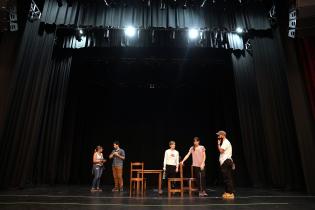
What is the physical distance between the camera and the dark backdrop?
10.2 m

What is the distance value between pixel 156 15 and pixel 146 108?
15.8 ft

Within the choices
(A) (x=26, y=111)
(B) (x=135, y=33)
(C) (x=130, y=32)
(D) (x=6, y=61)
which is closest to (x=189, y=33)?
(B) (x=135, y=33)

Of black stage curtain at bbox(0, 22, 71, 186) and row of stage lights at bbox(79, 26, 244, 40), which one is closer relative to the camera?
black stage curtain at bbox(0, 22, 71, 186)

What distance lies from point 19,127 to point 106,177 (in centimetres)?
470

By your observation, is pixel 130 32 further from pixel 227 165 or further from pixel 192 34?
→ pixel 227 165

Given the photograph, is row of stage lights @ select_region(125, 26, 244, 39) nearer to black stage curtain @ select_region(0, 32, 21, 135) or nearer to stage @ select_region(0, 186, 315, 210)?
black stage curtain @ select_region(0, 32, 21, 135)

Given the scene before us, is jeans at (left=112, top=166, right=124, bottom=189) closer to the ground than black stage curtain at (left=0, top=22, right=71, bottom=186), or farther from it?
closer to the ground

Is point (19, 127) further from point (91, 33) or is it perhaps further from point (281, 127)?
point (281, 127)

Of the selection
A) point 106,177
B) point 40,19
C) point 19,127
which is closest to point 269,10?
point 40,19

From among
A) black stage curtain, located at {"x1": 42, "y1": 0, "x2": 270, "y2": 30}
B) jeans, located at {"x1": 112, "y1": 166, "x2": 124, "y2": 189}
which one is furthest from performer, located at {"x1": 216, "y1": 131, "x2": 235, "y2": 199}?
black stage curtain, located at {"x1": 42, "y1": 0, "x2": 270, "y2": 30}

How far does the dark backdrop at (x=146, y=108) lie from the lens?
10.2 m

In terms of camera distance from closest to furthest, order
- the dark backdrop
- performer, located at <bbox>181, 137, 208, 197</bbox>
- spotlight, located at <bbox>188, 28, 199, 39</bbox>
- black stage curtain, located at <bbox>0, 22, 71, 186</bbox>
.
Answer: performer, located at <bbox>181, 137, 208, 197</bbox> < black stage curtain, located at <bbox>0, 22, 71, 186</bbox> < spotlight, located at <bbox>188, 28, 199, 39</bbox> < the dark backdrop

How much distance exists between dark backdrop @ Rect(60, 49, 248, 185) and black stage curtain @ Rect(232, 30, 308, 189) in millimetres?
1346

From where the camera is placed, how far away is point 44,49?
7285mm
